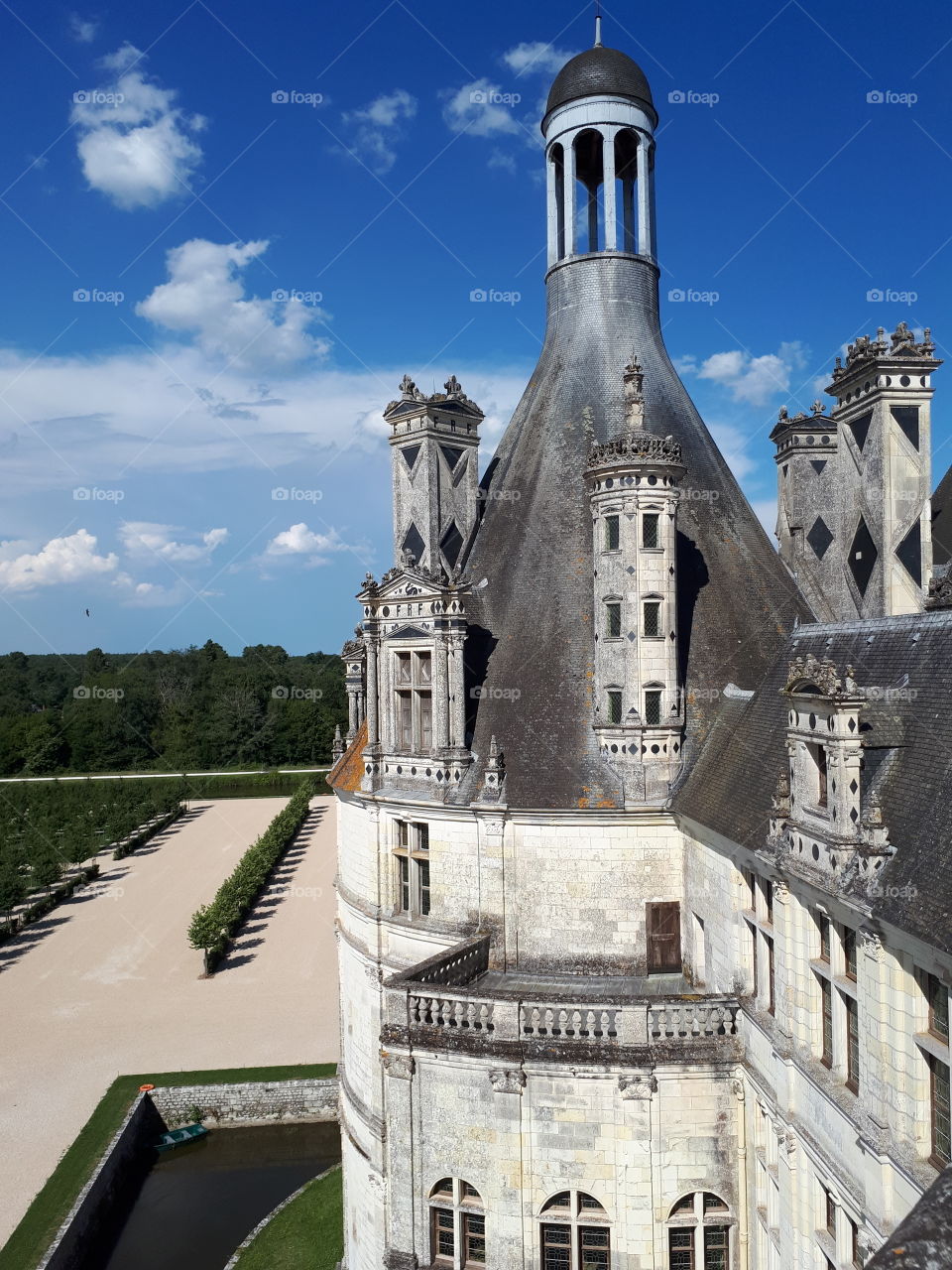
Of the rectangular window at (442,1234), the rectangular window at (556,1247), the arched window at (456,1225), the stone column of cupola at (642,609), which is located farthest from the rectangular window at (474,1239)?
the stone column of cupola at (642,609)

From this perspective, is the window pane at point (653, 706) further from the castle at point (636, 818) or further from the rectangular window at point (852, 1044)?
the rectangular window at point (852, 1044)

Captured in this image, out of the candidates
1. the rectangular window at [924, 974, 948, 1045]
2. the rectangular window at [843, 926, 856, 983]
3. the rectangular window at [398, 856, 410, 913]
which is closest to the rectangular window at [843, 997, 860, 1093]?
the rectangular window at [843, 926, 856, 983]

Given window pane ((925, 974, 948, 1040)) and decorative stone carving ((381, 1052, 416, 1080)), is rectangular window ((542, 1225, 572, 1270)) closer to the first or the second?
decorative stone carving ((381, 1052, 416, 1080))

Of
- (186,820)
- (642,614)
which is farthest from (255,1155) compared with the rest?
(186,820)

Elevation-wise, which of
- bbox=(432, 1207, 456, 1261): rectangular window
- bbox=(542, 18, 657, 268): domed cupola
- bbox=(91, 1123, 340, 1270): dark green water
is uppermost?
bbox=(542, 18, 657, 268): domed cupola

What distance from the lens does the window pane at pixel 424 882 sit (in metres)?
21.1

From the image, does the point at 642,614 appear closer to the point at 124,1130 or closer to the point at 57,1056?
the point at 124,1130

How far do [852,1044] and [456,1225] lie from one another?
328 inches

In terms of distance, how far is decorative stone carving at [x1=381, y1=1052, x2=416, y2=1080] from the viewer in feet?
55.2

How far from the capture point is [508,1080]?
53.1ft

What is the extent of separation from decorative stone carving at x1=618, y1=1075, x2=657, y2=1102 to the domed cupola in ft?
66.1

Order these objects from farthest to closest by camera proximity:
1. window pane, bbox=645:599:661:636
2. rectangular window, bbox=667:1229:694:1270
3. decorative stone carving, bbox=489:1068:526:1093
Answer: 1. window pane, bbox=645:599:661:636
2. rectangular window, bbox=667:1229:694:1270
3. decorative stone carving, bbox=489:1068:526:1093

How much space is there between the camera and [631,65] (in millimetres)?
25734

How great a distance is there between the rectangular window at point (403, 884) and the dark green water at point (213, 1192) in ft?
48.7
